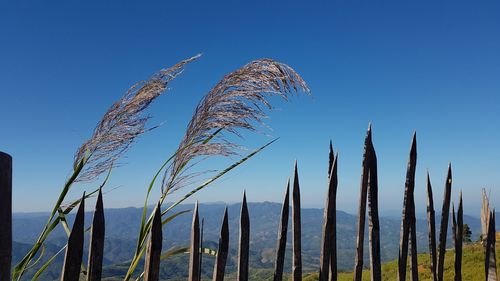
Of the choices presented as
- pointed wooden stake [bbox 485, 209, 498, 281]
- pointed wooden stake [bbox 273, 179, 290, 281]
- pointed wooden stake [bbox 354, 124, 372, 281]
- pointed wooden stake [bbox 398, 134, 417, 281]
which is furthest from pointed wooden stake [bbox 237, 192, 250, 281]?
pointed wooden stake [bbox 485, 209, 498, 281]

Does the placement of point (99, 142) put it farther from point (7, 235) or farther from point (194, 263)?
point (7, 235)

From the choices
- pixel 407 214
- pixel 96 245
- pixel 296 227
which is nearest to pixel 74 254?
pixel 96 245

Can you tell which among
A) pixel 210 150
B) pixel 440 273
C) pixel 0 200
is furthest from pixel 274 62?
pixel 440 273

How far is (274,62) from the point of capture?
8.00ft

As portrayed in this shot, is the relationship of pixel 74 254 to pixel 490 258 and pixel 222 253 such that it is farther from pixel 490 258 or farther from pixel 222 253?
pixel 490 258

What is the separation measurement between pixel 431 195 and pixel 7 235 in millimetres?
2898

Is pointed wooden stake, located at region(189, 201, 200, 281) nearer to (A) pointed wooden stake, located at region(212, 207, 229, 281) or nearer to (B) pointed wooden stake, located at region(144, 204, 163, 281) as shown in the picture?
(A) pointed wooden stake, located at region(212, 207, 229, 281)

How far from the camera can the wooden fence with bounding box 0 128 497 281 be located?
1534mm

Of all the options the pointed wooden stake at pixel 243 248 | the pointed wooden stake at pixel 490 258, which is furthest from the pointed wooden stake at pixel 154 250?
the pointed wooden stake at pixel 490 258

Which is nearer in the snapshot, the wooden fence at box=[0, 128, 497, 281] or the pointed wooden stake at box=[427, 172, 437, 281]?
the wooden fence at box=[0, 128, 497, 281]

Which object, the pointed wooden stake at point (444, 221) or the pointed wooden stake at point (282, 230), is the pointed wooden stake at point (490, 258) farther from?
the pointed wooden stake at point (282, 230)

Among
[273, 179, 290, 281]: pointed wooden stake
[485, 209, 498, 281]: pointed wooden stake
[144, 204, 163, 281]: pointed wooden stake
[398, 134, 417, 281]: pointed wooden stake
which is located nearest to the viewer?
[144, 204, 163, 281]: pointed wooden stake

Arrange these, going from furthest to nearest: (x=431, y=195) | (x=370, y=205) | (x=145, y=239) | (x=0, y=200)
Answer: (x=431, y=195)
(x=370, y=205)
(x=145, y=239)
(x=0, y=200)

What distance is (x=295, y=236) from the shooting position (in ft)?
7.97
